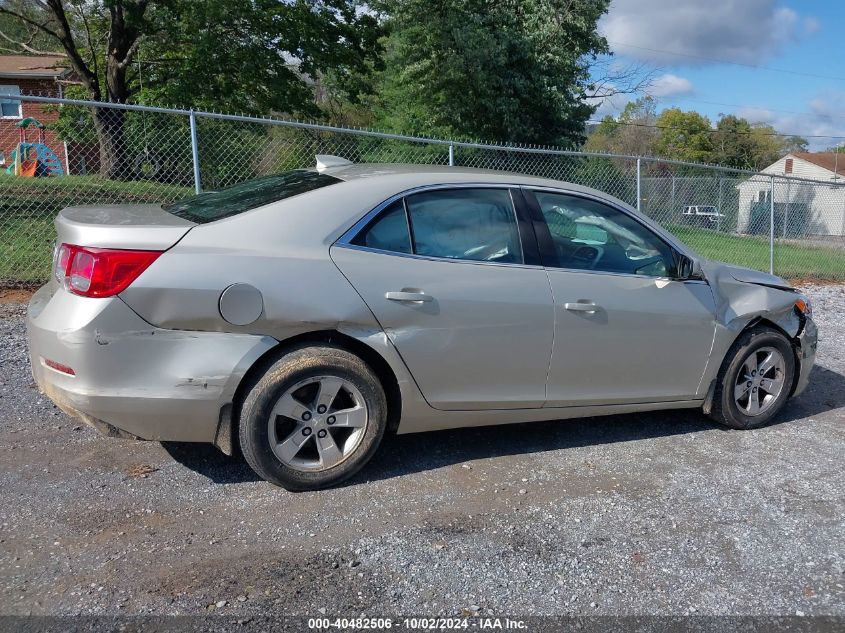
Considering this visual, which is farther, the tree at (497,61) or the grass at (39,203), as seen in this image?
the tree at (497,61)

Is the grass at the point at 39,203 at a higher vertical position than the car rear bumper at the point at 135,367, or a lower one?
higher

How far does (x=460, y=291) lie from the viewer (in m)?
3.91

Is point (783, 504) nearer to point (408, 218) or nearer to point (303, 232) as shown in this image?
point (408, 218)

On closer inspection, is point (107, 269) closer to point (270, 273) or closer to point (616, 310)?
point (270, 273)

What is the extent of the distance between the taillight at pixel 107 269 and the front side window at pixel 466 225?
137 cm

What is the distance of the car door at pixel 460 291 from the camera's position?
380cm

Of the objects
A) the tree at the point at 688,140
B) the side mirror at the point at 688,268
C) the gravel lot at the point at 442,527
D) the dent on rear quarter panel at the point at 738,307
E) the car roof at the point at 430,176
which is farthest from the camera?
the tree at the point at 688,140

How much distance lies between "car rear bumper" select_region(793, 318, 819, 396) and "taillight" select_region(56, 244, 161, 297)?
419cm

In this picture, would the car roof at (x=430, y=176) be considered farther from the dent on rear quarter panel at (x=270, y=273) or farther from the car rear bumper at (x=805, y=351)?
the car rear bumper at (x=805, y=351)

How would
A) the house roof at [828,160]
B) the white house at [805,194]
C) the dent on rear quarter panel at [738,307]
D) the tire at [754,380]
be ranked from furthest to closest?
the house roof at [828,160] < the white house at [805,194] < the tire at [754,380] < the dent on rear quarter panel at [738,307]

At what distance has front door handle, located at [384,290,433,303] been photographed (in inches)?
148

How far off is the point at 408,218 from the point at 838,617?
2.63m

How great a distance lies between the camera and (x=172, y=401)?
136 inches

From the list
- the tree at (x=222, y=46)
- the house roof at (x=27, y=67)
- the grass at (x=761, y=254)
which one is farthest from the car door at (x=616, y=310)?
the house roof at (x=27, y=67)
